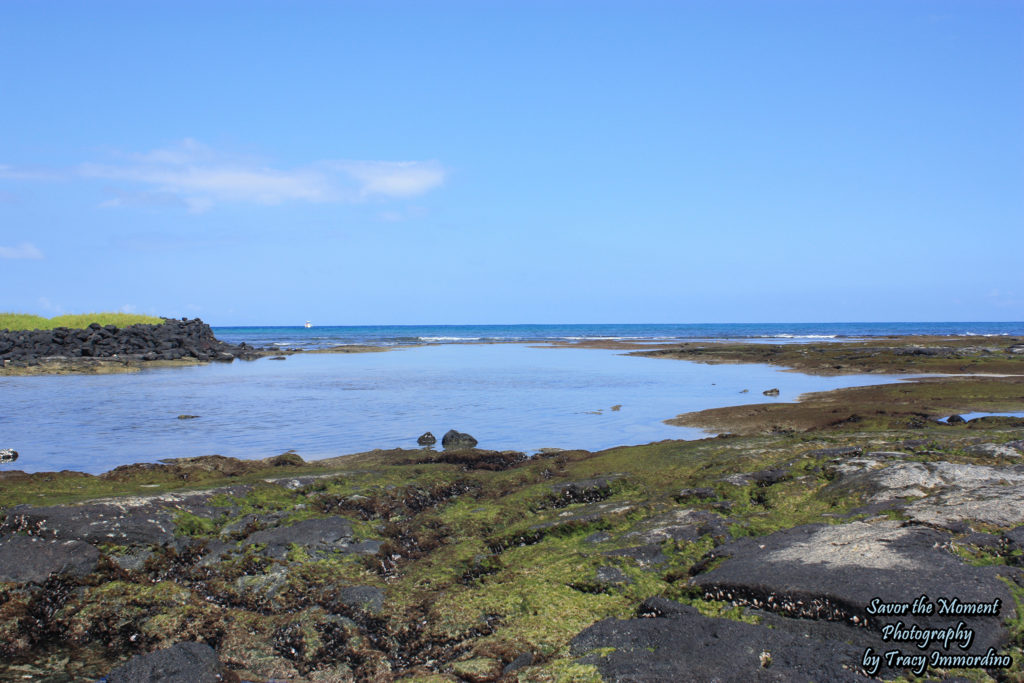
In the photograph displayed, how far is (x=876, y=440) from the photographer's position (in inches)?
419

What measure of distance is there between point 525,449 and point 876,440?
6.55m

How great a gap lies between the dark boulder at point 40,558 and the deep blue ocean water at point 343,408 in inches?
243

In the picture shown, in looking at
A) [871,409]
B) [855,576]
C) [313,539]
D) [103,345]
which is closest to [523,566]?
[313,539]

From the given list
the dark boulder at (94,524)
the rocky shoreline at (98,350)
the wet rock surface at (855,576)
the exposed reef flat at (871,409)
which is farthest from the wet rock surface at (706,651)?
the rocky shoreline at (98,350)

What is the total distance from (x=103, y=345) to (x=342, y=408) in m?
32.3

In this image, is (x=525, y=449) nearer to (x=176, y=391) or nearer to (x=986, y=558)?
(x=986, y=558)

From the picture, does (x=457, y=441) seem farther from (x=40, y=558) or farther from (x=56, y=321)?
(x=56, y=321)

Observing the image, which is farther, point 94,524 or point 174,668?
point 94,524

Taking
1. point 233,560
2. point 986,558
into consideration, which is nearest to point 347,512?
point 233,560

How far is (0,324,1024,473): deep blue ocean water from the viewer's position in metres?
14.6

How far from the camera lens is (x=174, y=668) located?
497 cm

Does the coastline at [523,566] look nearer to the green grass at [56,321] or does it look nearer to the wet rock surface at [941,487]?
the wet rock surface at [941,487]

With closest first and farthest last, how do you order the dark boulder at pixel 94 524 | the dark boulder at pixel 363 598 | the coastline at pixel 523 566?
1. the coastline at pixel 523 566
2. the dark boulder at pixel 363 598
3. the dark boulder at pixel 94 524

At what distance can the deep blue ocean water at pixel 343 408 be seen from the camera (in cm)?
1459
